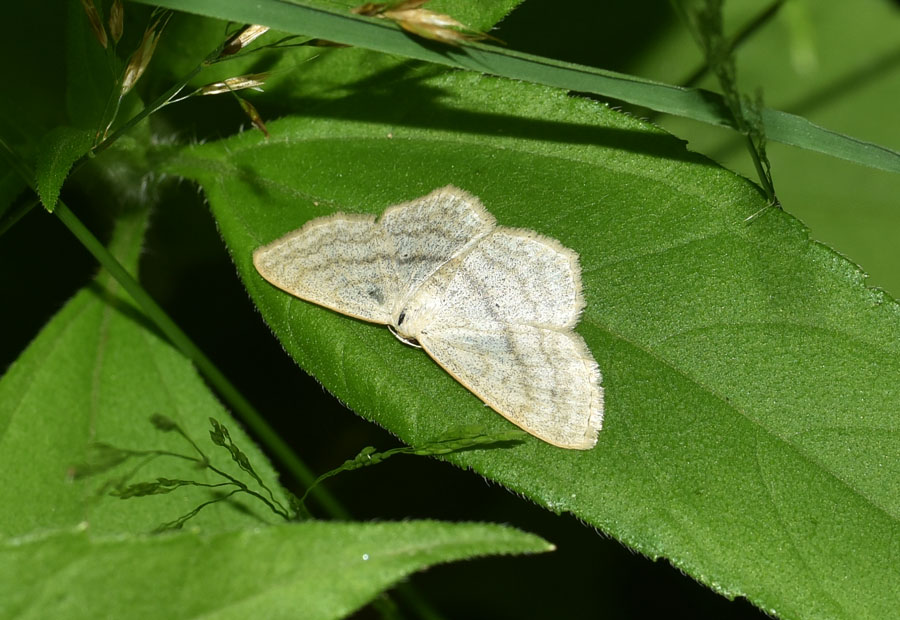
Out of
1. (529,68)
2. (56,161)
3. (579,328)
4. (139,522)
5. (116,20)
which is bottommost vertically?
(579,328)

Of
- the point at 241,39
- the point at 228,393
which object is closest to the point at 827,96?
the point at 241,39

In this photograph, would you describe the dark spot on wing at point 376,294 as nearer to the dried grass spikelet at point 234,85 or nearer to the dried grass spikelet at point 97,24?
the dried grass spikelet at point 234,85

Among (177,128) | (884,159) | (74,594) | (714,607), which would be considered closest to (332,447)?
(177,128)

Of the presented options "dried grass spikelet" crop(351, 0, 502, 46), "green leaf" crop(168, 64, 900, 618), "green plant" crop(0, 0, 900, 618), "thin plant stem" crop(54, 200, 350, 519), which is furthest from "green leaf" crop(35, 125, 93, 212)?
"dried grass spikelet" crop(351, 0, 502, 46)

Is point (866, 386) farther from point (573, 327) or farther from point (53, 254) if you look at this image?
point (53, 254)

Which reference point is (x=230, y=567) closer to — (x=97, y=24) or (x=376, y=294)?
(x=376, y=294)
